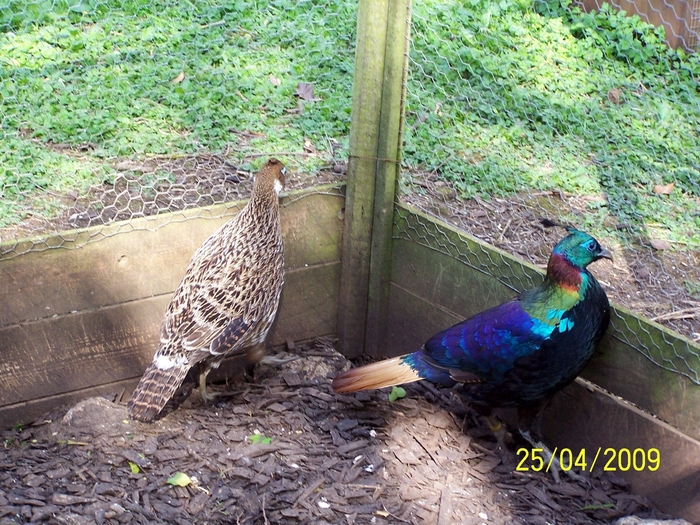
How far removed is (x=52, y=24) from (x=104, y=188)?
143cm

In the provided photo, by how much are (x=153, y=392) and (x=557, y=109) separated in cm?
298

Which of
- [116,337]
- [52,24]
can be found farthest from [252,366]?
[52,24]

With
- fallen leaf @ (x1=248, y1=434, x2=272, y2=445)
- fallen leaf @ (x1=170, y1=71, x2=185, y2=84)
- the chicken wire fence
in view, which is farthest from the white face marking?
fallen leaf @ (x1=170, y1=71, x2=185, y2=84)

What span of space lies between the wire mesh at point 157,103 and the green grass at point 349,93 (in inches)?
0.4

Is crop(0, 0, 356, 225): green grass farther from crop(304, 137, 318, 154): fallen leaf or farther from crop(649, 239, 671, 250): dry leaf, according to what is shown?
crop(649, 239, 671, 250): dry leaf

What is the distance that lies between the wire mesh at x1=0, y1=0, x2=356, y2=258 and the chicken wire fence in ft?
0.04

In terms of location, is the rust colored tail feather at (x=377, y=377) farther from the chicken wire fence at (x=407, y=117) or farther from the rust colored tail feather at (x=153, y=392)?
the chicken wire fence at (x=407, y=117)

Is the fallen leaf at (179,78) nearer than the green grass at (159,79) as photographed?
No

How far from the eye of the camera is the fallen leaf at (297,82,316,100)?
4.76 m

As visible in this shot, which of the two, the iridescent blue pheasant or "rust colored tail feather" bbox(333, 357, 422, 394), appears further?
"rust colored tail feather" bbox(333, 357, 422, 394)

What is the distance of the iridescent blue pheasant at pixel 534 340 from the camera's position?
305 centimetres

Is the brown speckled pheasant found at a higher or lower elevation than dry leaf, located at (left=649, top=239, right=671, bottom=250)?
lower

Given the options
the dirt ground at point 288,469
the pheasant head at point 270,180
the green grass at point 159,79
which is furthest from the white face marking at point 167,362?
the green grass at point 159,79

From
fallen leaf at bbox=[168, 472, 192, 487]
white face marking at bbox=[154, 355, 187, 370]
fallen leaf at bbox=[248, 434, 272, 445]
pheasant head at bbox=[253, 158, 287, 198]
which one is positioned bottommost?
fallen leaf at bbox=[248, 434, 272, 445]
